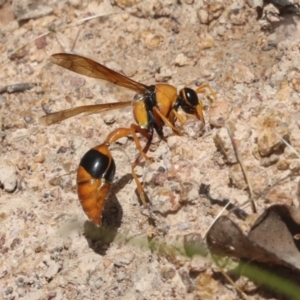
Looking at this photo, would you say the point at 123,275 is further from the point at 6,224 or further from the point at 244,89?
the point at 244,89

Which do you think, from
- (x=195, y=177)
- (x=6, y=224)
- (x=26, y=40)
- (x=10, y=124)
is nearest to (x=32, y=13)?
(x=26, y=40)

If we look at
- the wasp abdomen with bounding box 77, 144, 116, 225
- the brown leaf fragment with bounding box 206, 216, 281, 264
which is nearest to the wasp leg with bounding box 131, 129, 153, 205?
the wasp abdomen with bounding box 77, 144, 116, 225

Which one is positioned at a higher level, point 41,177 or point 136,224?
point 136,224

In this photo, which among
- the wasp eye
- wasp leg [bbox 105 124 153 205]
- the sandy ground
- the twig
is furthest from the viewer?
the wasp eye

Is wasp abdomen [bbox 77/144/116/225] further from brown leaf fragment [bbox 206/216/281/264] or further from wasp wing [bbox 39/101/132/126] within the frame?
brown leaf fragment [bbox 206/216/281/264]

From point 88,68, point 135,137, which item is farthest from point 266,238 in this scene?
point 88,68

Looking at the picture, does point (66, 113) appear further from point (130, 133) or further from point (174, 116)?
point (174, 116)

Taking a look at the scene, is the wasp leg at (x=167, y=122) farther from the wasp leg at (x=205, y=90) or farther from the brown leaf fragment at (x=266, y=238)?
the brown leaf fragment at (x=266, y=238)

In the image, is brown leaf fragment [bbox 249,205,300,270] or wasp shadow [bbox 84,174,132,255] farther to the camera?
wasp shadow [bbox 84,174,132,255]
